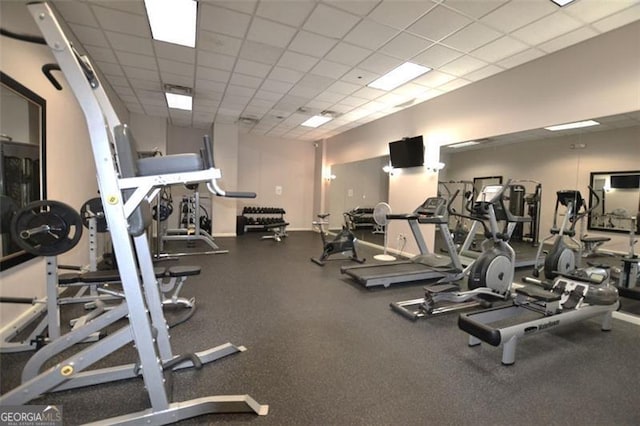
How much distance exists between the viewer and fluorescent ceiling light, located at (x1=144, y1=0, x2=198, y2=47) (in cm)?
296

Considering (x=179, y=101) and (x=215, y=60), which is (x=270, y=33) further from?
(x=179, y=101)

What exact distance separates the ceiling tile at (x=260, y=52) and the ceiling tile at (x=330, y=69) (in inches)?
24.2

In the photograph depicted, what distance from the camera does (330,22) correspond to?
317 cm

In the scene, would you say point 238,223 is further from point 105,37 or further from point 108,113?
point 108,113

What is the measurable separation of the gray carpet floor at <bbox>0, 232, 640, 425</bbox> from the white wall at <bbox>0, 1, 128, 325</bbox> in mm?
535

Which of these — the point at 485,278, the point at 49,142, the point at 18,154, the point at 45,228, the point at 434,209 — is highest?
the point at 49,142

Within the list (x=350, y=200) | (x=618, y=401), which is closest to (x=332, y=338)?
(x=618, y=401)

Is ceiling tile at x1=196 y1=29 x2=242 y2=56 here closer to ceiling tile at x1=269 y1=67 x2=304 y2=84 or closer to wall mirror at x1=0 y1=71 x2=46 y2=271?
ceiling tile at x1=269 y1=67 x2=304 y2=84

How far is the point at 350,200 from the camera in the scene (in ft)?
27.0

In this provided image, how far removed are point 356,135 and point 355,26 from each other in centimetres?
477

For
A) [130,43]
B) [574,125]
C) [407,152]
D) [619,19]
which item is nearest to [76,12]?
[130,43]

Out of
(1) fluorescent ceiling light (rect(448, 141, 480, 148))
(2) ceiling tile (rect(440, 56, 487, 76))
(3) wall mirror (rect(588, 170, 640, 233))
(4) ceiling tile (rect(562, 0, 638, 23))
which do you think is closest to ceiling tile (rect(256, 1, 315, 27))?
(2) ceiling tile (rect(440, 56, 487, 76))

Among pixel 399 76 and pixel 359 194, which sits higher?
pixel 399 76

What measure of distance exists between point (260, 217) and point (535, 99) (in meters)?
7.47
